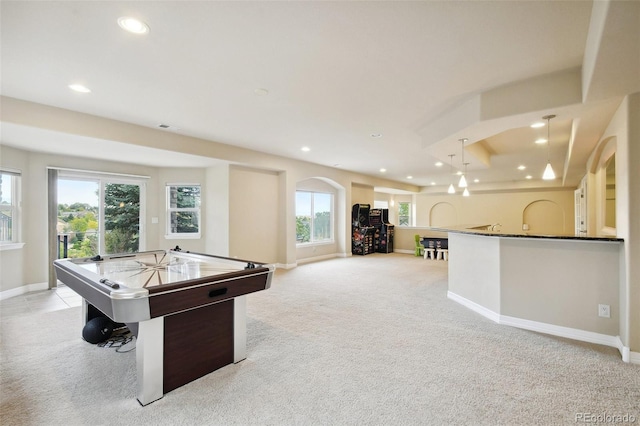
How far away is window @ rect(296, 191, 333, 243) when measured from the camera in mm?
7945

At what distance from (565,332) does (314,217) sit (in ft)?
19.7

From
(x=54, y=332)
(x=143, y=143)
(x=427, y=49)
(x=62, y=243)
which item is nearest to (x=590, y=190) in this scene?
(x=427, y=49)

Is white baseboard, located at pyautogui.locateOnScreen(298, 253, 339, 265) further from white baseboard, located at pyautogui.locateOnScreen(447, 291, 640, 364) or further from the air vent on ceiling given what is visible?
white baseboard, located at pyautogui.locateOnScreen(447, 291, 640, 364)

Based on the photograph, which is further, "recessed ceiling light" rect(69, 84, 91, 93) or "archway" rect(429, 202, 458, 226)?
"archway" rect(429, 202, 458, 226)

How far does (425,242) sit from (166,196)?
6.84 m

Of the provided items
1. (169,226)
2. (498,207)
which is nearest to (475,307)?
(169,226)

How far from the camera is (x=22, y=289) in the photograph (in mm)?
4562

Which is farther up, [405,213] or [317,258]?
[405,213]

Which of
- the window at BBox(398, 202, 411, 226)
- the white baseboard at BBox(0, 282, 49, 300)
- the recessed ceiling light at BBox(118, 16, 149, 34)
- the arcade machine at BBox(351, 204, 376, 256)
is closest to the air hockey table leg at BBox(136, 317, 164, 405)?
the recessed ceiling light at BBox(118, 16, 149, 34)

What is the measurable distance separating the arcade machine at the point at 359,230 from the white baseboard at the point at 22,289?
7059 millimetres

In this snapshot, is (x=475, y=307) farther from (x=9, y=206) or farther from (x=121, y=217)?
(x=9, y=206)

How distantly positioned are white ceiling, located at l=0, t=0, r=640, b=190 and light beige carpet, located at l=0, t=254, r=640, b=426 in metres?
2.30

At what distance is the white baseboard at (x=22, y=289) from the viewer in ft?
14.1

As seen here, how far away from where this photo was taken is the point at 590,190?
212 inches
